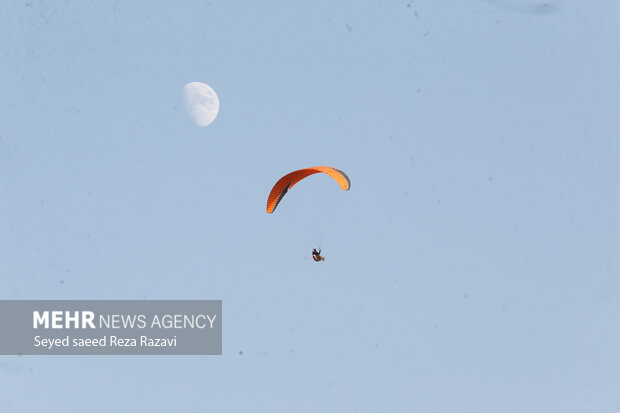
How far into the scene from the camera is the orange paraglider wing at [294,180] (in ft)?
127

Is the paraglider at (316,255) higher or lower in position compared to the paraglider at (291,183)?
lower

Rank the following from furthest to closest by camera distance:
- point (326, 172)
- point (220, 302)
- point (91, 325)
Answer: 1. point (220, 302)
2. point (91, 325)
3. point (326, 172)

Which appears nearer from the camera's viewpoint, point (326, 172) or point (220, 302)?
point (326, 172)

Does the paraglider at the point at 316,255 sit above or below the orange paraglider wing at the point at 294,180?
below

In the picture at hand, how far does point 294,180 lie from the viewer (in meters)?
40.4

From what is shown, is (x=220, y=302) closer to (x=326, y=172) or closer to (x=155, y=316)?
(x=155, y=316)

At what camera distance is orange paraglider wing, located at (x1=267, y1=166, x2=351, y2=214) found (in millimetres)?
38844

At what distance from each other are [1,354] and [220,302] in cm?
1319

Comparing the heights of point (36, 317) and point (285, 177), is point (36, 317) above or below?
below

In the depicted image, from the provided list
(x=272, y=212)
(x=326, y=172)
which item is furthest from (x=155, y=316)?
(x=326, y=172)

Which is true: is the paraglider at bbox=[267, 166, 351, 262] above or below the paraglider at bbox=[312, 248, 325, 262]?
above

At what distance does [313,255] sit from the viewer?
39.9 metres

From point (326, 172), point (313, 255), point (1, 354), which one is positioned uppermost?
point (326, 172)

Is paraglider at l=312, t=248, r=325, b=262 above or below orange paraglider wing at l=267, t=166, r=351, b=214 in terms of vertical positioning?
below
